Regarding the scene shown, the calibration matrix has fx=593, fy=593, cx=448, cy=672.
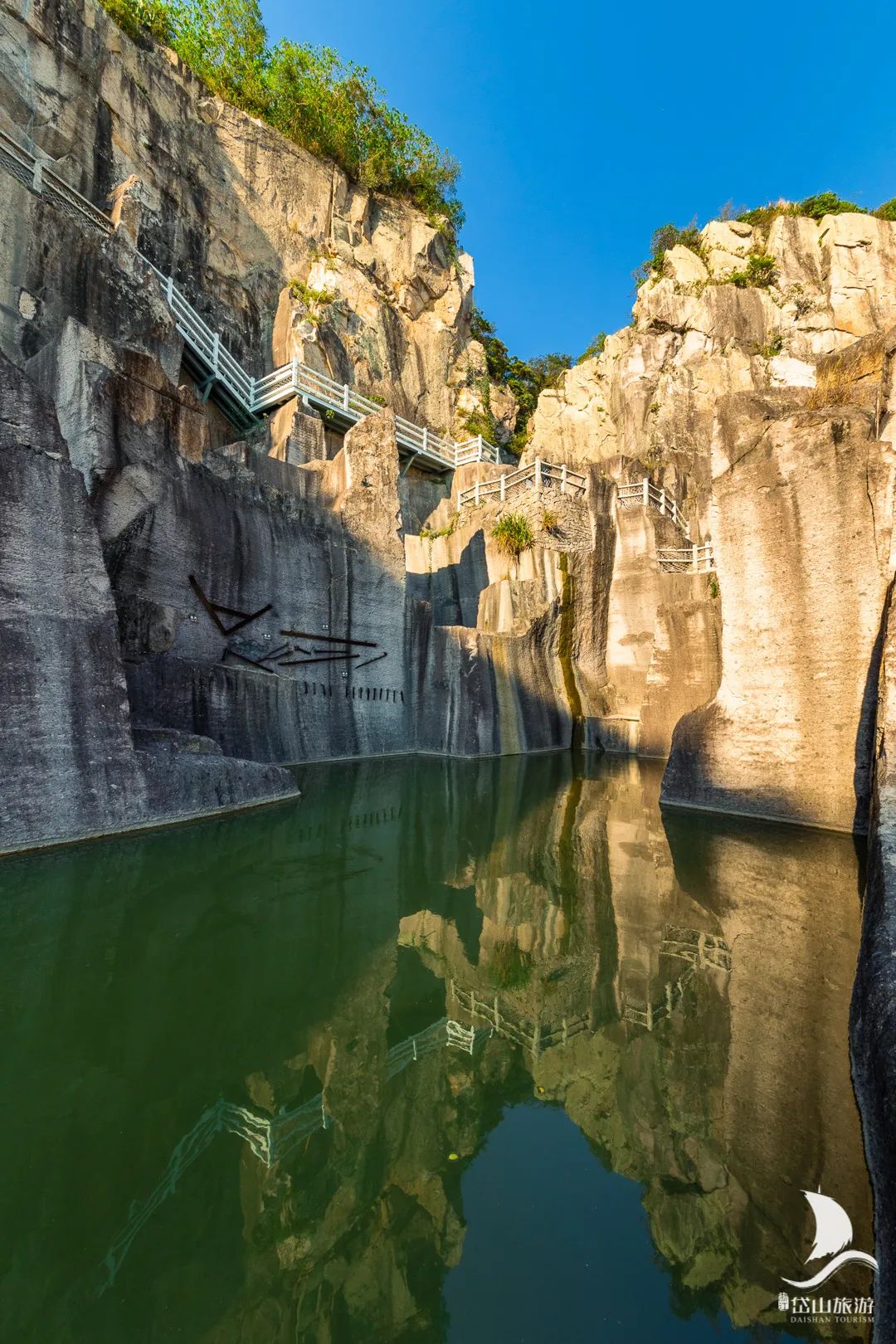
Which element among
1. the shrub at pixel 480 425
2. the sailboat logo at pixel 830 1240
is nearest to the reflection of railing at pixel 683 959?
the sailboat logo at pixel 830 1240

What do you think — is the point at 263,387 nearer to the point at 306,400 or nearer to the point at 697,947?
the point at 306,400

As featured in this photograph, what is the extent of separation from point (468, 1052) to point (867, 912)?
7.45 feet

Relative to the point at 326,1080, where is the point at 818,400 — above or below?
above

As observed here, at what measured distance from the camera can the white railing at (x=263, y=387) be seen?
59.6 feet

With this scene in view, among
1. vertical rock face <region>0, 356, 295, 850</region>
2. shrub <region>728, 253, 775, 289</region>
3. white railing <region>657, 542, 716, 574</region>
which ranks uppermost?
shrub <region>728, 253, 775, 289</region>

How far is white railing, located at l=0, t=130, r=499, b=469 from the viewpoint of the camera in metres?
18.2

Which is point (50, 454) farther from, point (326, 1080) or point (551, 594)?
point (551, 594)

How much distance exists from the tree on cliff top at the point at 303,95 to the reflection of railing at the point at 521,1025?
3711 centimetres

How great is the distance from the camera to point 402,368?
28797mm

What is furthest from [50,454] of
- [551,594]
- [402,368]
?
[402,368]

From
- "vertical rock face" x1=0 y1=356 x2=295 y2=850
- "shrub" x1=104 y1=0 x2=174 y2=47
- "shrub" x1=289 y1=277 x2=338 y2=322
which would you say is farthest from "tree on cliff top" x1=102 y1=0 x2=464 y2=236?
"vertical rock face" x1=0 y1=356 x2=295 y2=850

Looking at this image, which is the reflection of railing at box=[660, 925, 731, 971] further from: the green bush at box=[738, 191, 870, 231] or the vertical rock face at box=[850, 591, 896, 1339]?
the green bush at box=[738, 191, 870, 231]
